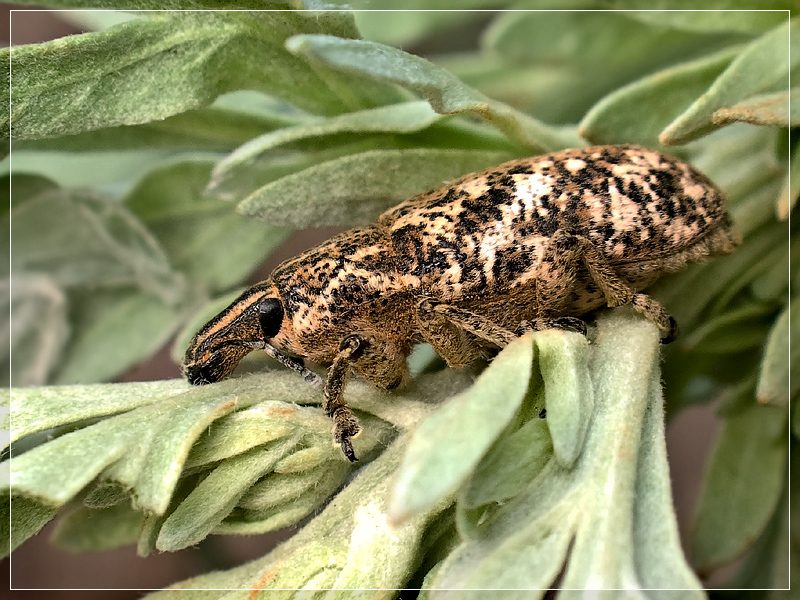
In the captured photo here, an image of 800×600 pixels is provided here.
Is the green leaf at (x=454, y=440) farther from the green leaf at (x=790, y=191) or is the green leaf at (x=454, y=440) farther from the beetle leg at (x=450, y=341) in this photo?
the green leaf at (x=790, y=191)

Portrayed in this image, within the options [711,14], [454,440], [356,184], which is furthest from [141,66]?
[711,14]

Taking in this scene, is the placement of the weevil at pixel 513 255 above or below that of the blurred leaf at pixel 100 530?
above

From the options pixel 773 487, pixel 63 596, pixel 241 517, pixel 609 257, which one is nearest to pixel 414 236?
pixel 609 257

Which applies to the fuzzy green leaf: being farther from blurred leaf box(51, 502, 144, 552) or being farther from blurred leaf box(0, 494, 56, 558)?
blurred leaf box(51, 502, 144, 552)

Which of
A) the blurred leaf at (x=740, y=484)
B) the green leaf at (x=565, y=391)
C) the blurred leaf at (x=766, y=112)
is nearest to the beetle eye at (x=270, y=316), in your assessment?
the green leaf at (x=565, y=391)

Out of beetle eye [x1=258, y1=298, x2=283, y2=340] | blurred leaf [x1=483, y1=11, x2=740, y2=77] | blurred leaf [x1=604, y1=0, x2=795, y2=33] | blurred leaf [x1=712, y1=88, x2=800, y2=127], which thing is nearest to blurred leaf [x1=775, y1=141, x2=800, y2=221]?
blurred leaf [x1=712, y1=88, x2=800, y2=127]

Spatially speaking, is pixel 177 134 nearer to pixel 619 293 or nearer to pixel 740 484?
pixel 619 293
